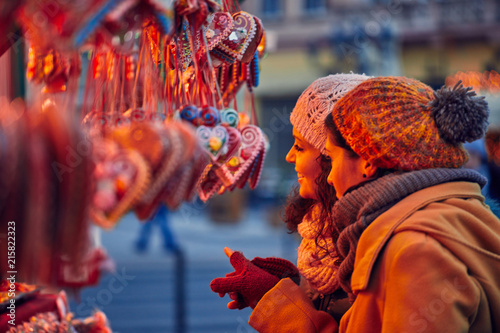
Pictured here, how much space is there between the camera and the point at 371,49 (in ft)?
32.2

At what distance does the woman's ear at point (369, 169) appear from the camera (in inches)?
50.2

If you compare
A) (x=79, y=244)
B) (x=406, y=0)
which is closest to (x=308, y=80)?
(x=406, y=0)

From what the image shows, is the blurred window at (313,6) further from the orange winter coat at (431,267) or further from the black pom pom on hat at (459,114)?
the orange winter coat at (431,267)

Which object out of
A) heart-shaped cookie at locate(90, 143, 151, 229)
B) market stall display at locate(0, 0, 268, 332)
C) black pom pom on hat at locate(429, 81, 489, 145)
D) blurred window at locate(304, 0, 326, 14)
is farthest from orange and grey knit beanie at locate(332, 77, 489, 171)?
blurred window at locate(304, 0, 326, 14)

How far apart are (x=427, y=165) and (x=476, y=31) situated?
11343 millimetres

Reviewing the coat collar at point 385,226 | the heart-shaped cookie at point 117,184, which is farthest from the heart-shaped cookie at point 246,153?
the heart-shaped cookie at point 117,184

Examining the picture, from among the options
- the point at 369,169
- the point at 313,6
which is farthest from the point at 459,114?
the point at 313,6

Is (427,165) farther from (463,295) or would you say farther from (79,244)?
(79,244)

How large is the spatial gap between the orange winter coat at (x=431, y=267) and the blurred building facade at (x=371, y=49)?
904 cm

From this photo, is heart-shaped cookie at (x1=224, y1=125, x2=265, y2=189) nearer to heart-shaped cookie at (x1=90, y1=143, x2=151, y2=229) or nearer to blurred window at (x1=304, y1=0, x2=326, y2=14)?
heart-shaped cookie at (x1=90, y1=143, x2=151, y2=229)

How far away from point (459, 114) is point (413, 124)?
0.32ft

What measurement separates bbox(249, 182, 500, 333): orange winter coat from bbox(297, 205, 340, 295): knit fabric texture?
0.28 metres

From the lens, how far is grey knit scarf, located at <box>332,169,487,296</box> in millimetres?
1184

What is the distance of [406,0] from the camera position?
450 inches
